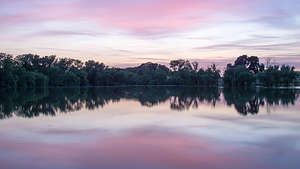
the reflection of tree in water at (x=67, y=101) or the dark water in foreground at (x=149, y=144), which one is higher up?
the reflection of tree in water at (x=67, y=101)

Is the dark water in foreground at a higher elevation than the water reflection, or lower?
lower

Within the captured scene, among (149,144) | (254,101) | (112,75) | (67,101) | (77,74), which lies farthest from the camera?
(112,75)

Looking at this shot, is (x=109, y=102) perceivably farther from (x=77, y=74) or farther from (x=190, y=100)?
(x=77, y=74)

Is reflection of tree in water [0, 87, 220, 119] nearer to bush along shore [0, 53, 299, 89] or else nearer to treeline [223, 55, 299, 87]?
bush along shore [0, 53, 299, 89]

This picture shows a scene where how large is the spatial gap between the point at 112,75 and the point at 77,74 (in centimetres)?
1148

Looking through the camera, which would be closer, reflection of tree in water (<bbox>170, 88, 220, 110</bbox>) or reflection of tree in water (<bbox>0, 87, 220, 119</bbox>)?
reflection of tree in water (<bbox>0, 87, 220, 119</bbox>)

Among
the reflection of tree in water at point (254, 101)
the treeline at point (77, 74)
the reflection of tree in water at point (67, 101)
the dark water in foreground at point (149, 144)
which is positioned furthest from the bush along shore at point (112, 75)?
the dark water in foreground at point (149, 144)

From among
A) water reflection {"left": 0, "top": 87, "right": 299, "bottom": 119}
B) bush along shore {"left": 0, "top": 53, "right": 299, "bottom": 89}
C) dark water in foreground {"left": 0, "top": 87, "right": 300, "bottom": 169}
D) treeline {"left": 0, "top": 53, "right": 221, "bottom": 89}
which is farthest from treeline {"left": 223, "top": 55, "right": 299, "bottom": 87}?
dark water in foreground {"left": 0, "top": 87, "right": 300, "bottom": 169}

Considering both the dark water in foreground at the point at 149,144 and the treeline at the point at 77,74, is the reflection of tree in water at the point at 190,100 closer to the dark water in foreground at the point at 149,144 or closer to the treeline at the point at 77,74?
the dark water in foreground at the point at 149,144

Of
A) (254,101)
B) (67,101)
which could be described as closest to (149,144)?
(67,101)

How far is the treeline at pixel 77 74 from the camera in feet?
196

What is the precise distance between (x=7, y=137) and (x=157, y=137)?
4841 mm

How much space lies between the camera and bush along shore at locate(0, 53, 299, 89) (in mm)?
60906

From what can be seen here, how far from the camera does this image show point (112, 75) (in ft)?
286
